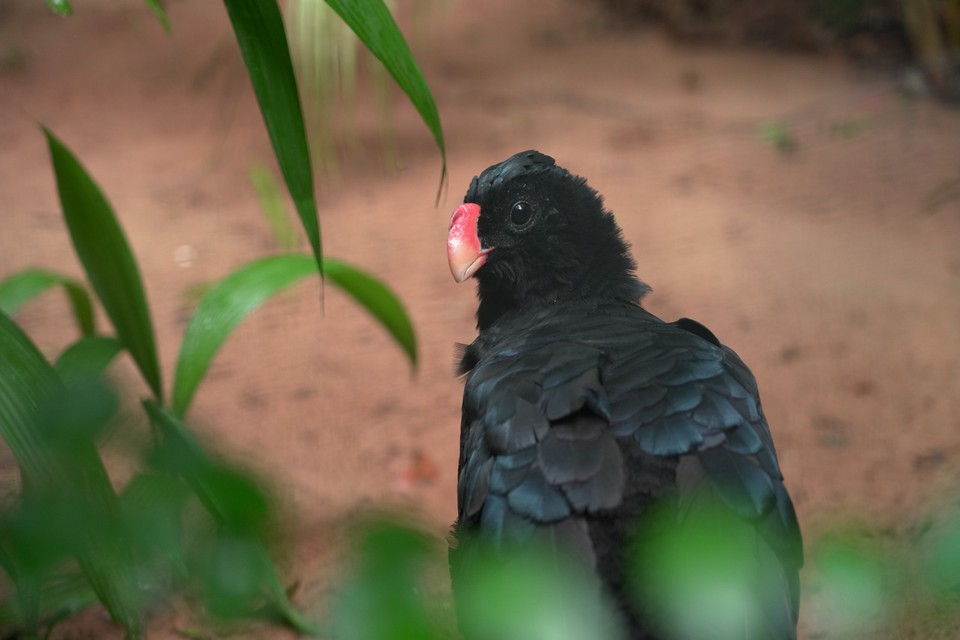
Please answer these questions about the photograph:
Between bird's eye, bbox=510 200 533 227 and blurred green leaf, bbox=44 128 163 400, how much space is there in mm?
888

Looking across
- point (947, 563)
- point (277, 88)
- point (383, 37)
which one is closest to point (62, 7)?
point (277, 88)

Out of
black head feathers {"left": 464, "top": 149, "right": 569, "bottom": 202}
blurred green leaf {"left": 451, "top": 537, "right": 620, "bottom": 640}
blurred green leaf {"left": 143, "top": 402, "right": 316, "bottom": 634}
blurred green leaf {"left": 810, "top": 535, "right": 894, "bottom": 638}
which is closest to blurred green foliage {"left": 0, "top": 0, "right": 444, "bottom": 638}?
blurred green leaf {"left": 143, "top": 402, "right": 316, "bottom": 634}

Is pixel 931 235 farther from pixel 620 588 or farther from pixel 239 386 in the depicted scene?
pixel 620 588

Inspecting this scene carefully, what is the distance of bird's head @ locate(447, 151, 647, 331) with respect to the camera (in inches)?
79.7

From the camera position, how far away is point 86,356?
2.11 metres

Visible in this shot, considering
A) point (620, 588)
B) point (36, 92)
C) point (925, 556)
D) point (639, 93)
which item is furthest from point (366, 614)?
point (36, 92)

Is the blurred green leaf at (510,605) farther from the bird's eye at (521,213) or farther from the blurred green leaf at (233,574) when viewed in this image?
the bird's eye at (521,213)

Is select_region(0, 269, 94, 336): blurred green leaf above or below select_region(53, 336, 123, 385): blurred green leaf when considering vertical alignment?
above

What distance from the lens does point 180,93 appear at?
5.82 metres

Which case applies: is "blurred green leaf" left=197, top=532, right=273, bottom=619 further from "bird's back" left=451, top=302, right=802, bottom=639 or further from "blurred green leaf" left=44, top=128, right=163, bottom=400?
"blurred green leaf" left=44, top=128, right=163, bottom=400

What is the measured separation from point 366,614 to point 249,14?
1252 mm

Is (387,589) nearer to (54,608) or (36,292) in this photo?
(54,608)

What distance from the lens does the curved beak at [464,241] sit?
2.04m

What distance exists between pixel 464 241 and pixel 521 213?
0.14m
